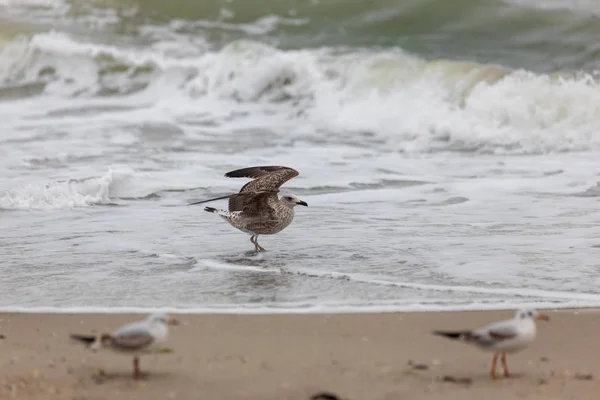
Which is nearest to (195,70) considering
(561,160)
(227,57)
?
(227,57)

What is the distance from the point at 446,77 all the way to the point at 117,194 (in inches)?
310

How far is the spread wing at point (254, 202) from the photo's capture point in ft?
27.2

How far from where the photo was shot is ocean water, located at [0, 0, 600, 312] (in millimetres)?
6906

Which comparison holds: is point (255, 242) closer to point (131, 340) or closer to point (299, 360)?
point (299, 360)

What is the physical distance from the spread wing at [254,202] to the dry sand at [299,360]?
2383 mm

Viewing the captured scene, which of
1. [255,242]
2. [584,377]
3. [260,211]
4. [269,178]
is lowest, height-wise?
[584,377]

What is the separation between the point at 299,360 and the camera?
5.07 meters

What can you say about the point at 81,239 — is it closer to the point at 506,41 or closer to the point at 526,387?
the point at 526,387

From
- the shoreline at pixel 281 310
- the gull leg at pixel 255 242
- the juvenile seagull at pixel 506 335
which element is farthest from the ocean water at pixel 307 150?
the juvenile seagull at pixel 506 335

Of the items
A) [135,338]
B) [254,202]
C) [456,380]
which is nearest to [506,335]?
[456,380]

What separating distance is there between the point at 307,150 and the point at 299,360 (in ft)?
27.3

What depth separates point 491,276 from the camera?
6906 mm

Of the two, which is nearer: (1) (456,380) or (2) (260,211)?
(1) (456,380)

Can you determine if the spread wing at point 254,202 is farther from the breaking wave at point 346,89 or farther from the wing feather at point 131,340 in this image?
the breaking wave at point 346,89
